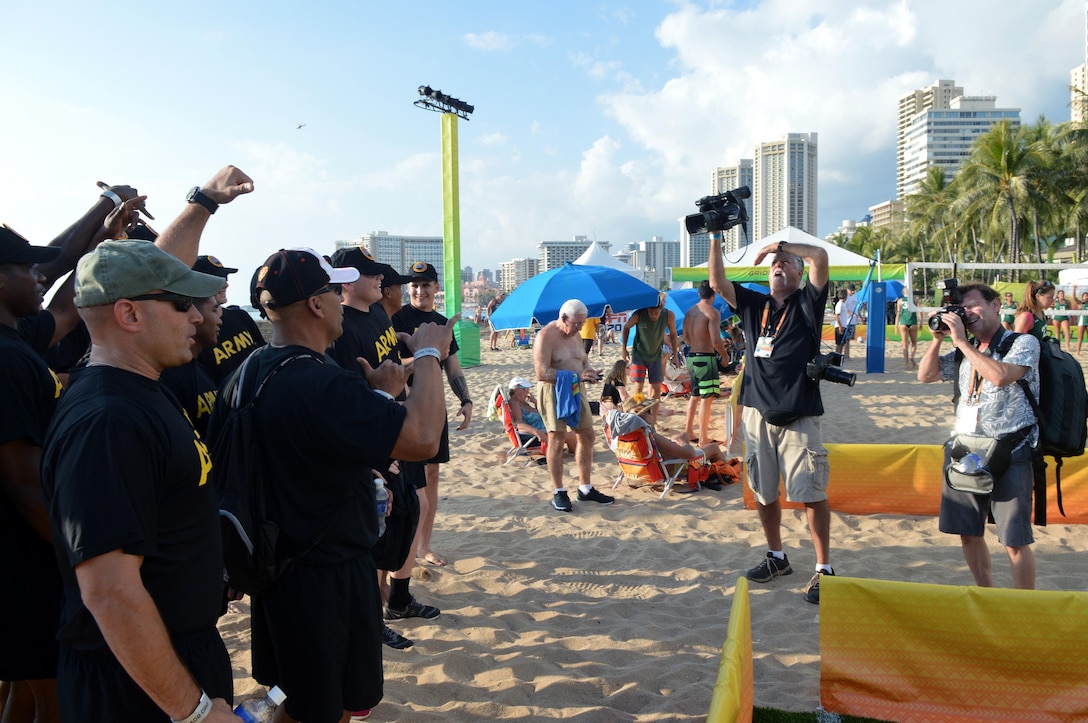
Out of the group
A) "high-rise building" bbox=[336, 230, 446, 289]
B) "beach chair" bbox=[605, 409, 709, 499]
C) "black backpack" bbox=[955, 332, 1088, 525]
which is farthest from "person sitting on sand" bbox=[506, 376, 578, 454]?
"high-rise building" bbox=[336, 230, 446, 289]

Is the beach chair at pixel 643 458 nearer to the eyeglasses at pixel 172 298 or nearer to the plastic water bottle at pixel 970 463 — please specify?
the plastic water bottle at pixel 970 463

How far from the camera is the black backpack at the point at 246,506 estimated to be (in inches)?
71.2

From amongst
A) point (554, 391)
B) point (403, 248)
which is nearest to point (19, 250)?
point (554, 391)

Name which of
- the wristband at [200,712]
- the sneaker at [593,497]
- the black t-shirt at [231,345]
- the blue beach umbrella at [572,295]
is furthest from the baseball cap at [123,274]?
the blue beach umbrella at [572,295]

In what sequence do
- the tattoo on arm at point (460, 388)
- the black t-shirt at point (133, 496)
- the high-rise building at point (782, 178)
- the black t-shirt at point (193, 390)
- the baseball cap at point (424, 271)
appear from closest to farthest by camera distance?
the black t-shirt at point (133, 496) → the black t-shirt at point (193, 390) → the baseball cap at point (424, 271) → the tattoo on arm at point (460, 388) → the high-rise building at point (782, 178)

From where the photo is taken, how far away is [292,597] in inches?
76.2

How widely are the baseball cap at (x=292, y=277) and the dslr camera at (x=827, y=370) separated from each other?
9.65 feet

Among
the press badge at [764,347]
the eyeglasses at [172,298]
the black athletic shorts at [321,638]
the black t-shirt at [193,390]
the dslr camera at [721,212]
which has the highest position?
the dslr camera at [721,212]

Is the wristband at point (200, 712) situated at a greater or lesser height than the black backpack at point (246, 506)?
lesser

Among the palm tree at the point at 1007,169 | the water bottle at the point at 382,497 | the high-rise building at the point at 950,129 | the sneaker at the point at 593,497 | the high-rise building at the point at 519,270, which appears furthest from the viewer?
the high-rise building at the point at 519,270

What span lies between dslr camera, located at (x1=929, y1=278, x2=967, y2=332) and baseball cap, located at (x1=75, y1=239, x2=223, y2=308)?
327cm

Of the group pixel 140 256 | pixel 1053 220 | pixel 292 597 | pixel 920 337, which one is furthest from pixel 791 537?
pixel 1053 220

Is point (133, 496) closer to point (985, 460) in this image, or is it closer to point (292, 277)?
point (292, 277)

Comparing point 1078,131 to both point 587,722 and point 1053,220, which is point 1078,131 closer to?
point 1053,220
